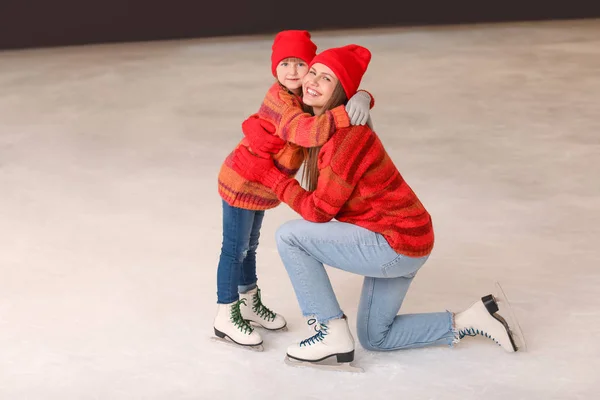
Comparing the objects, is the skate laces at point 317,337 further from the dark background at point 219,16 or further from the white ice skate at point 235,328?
the dark background at point 219,16

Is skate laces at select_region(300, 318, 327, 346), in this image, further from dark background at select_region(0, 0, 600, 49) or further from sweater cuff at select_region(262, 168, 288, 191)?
dark background at select_region(0, 0, 600, 49)

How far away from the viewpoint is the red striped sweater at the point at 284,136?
2.21m

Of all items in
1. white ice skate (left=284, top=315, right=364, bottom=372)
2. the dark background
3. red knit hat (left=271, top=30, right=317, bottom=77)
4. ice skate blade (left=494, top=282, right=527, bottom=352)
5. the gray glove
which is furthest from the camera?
the dark background

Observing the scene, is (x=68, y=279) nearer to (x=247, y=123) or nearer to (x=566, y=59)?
(x=247, y=123)

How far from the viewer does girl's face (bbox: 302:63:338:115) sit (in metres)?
2.21

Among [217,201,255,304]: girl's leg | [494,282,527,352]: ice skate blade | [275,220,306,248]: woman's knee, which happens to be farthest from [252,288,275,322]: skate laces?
[494,282,527,352]: ice skate blade

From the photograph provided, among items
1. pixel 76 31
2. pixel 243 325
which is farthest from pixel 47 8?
pixel 243 325

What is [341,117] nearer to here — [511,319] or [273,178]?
[273,178]

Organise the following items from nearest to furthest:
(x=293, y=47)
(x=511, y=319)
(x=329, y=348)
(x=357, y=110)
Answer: (x=357, y=110), (x=293, y=47), (x=329, y=348), (x=511, y=319)

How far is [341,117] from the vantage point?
2201 millimetres

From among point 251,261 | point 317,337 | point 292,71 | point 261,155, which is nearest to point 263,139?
point 261,155

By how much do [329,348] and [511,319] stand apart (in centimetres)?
63

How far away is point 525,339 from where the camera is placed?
8.48ft

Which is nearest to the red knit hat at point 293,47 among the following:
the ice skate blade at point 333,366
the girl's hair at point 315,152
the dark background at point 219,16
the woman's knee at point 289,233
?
the girl's hair at point 315,152
